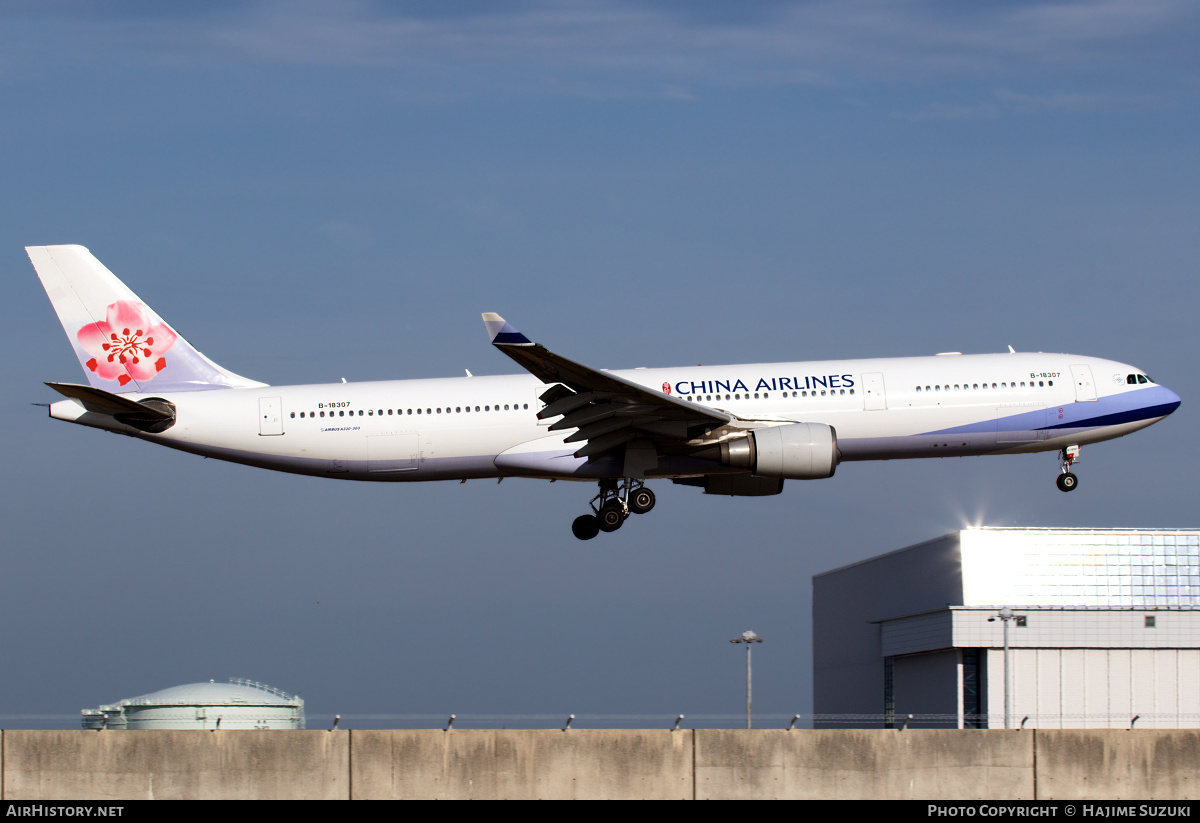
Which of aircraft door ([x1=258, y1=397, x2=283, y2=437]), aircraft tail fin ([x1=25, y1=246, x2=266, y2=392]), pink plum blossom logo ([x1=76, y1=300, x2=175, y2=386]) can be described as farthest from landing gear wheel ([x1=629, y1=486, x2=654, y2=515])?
pink plum blossom logo ([x1=76, y1=300, x2=175, y2=386])

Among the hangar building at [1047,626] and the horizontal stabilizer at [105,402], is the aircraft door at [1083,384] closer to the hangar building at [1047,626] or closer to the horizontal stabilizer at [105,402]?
the hangar building at [1047,626]

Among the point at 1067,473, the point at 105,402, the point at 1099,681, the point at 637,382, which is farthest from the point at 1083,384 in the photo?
the point at 105,402

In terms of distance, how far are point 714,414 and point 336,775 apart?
575 inches

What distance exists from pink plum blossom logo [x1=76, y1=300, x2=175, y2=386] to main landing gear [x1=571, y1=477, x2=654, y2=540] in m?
14.6

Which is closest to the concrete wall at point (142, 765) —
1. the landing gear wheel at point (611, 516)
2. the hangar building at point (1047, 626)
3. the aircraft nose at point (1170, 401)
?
the landing gear wheel at point (611, 516)

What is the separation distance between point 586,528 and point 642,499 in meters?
2.28

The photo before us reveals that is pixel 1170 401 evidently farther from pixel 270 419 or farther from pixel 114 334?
pixel 114 334

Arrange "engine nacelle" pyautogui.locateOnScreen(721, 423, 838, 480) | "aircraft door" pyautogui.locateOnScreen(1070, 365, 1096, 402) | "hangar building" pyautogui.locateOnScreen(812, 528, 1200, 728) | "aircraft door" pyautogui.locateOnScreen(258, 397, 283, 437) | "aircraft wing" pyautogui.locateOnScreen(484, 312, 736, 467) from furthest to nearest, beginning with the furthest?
1. "hangar building" pyautogui.locateOnScreen(812, 528, 1200, 728)
2. "aircraft door" pyautogui.locateOnScreen(1070, 365, 1096, 402)
3. "aircraft door" pyautogui.locateOnScreen(258, 397, 283, 437)
4. "engine nacelle" pyautogui.locateOnScreen(721, 423, 838, 480)
5. "aircraft wing" pyautogui.locateOnScreen(484, 312, 736, 467)

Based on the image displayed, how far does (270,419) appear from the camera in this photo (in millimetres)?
41188

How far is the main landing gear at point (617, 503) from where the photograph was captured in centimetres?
4172

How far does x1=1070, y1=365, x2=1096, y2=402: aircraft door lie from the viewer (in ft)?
136

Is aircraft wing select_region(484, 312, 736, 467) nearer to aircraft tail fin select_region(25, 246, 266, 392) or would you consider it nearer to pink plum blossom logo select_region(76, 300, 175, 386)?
aircraft tail fin select_region(25, 246, 266, 392)

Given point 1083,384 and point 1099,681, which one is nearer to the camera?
point 1083,384

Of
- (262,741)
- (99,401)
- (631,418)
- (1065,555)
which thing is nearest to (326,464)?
(99,401)
